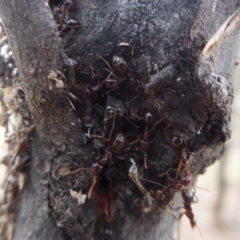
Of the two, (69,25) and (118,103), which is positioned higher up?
(69,25)

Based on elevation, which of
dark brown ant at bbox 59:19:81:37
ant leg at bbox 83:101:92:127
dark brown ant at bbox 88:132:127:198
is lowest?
dark brown ant at bbox 88:132:127:198

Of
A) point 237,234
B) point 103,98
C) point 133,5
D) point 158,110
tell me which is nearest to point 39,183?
point 103,98

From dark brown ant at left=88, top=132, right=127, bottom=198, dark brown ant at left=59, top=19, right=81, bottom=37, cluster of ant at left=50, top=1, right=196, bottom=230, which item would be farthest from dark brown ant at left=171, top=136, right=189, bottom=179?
dark brown ant at left=59, top=19, right=81, bottom=37

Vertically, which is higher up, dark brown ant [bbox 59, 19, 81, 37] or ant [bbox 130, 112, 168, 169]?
dark brown ant [bbox 59, 19, 81, 37]

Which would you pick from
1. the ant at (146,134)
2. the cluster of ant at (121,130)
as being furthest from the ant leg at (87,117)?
the ant at (146,134)

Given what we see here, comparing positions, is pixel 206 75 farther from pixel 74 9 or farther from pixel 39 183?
pixel 39 183

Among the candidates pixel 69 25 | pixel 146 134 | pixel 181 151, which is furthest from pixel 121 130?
pixel 69 25

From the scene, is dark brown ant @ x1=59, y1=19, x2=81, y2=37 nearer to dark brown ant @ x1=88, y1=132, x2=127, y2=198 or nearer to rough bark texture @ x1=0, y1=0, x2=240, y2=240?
rough bark texture @ x1=0, y1=0, x2=240, y2=240

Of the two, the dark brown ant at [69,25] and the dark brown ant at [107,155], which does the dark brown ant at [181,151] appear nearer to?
the dark brown ant at [107,155]

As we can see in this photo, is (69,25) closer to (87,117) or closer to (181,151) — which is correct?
(87,117)
